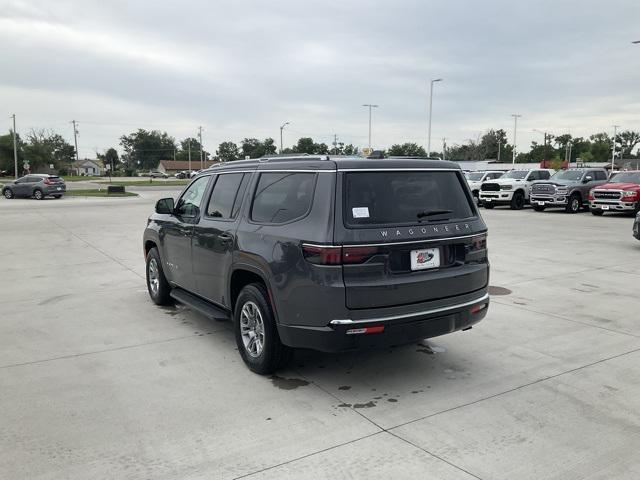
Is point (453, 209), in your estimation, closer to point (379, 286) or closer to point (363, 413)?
point (379, 286)

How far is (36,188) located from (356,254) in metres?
36.0

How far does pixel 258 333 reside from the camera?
453 cm

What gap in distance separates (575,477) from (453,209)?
2.22 m

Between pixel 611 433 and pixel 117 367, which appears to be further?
pixel 117 367

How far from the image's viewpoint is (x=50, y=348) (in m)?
5.25

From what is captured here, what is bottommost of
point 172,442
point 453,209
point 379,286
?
point 172,442

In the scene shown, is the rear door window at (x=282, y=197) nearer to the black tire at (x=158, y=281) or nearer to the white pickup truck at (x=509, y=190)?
the black tire at (x=158, y=281)

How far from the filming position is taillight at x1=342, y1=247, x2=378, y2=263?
3771 mm

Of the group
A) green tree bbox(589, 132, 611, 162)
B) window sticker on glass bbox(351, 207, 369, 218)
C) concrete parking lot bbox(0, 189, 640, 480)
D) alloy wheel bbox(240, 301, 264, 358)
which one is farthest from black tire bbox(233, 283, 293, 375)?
green tree bbox(589, 132, 611, 162)

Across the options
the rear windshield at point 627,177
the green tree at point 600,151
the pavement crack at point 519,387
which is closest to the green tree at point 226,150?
the green tree at point 600,151

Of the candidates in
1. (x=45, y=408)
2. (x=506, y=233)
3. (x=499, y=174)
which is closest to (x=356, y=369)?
(x=45, y=408)

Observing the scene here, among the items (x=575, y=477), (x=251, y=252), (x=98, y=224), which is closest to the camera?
(x=575, y=477)

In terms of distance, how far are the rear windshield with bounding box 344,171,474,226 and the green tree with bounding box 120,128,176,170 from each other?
578 ft

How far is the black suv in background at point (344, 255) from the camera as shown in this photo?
382 cm
